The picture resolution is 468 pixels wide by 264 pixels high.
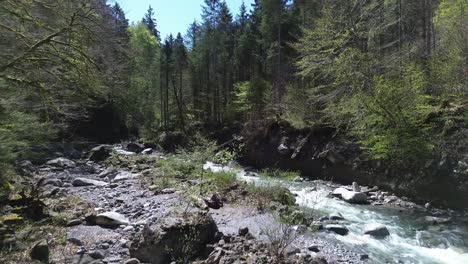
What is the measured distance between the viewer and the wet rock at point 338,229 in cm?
900

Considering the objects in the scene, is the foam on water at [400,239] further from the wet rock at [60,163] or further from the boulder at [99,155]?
the boulder at [99,155]

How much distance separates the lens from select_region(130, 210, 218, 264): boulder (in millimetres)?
6465

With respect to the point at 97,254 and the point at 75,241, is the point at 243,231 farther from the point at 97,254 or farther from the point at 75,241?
the point at 75,241

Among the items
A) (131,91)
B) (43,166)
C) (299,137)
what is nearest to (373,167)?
(299,137)

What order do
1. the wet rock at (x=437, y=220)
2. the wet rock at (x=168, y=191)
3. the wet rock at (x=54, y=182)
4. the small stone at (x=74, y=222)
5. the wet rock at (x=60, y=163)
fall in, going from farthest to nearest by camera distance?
the wet rock at (x=60, y=163) → the wet rock at (x=54, y=182) → the wet rock at (x=168, y=191) → the wet rock at (x=437, y=220) → the small stone at (x=74, y=222)

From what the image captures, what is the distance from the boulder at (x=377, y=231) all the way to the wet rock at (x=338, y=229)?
565mm

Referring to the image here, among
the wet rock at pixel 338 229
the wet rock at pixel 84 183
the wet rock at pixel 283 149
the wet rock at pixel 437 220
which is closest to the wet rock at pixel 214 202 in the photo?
the wet rock at pixel 338 229

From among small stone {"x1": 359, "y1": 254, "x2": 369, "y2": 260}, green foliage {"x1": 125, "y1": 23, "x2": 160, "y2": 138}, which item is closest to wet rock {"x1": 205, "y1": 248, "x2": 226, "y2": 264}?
small stone {"x1": 359, "y1": 254, "x2": 369, "y2": 260}

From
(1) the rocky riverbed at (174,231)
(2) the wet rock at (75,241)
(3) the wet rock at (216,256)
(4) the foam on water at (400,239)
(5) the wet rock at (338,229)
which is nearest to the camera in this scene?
(3) the wet rock at (216,256)

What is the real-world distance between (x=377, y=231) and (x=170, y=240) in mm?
5451

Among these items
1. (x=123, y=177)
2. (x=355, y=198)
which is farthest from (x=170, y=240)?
(x=123, y=177)

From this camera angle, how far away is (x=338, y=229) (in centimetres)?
908

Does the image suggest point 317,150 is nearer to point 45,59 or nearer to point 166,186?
point 166,186

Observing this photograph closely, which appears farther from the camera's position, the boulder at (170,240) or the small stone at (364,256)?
the small stone at (364,256)
